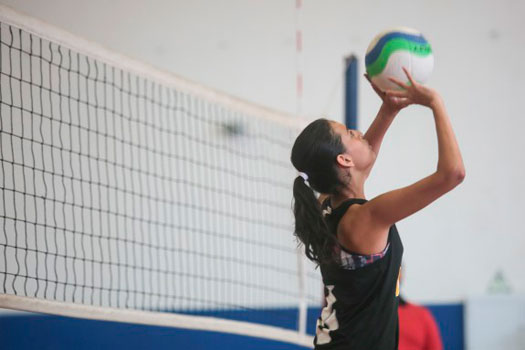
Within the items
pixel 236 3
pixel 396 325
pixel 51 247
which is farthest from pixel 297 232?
pixel 236 3

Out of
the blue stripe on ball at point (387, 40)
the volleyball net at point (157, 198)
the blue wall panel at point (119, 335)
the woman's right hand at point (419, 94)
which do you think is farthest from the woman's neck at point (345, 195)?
the blue wall panel at point (119, 335)

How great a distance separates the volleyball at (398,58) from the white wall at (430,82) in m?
3.26

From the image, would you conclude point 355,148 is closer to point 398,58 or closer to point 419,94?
point 419,94

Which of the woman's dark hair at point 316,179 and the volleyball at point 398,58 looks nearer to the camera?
the woman's dark hair at point 316,179

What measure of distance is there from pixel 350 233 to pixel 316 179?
0.25 meters

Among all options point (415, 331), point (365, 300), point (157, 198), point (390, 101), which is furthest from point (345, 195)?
point (157, 198)

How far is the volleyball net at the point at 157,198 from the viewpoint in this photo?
4715mm

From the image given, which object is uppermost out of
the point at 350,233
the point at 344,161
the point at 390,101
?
the point at 390,101

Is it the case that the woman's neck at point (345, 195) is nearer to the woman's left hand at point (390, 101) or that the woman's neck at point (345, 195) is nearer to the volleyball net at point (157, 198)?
the woman's left hand at point (390, 101)

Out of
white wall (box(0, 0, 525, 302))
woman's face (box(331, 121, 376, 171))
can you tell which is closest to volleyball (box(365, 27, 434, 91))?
woman's face (box(331, 121, 376, 171))

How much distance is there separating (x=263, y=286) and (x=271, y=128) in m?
1.45

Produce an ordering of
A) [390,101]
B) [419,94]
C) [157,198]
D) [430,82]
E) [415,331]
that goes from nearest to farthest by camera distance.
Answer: [419,94] → [390,101] → [415,331] → [157,198] → [430,82]

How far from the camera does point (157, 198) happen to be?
491 centimetres

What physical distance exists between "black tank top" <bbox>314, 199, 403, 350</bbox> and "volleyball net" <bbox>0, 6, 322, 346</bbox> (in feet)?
7.94
